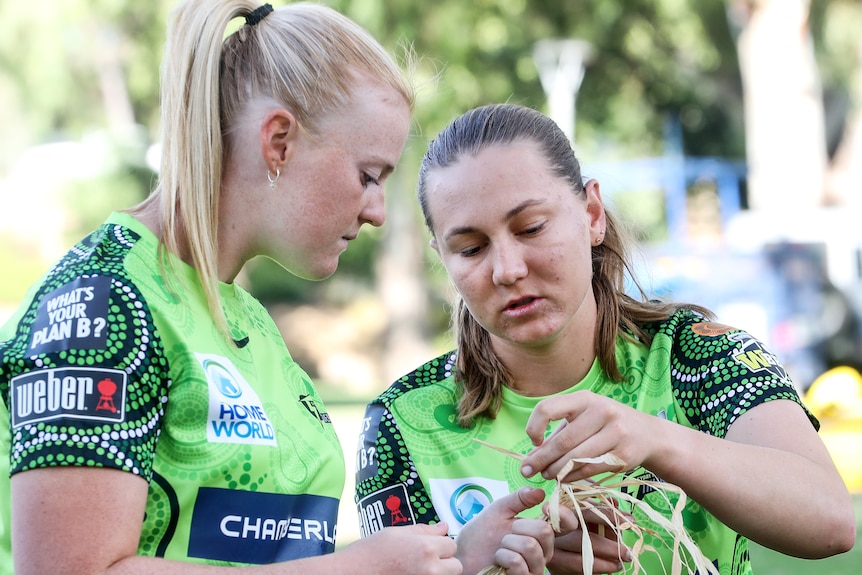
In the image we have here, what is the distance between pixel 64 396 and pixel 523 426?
1.44 metres

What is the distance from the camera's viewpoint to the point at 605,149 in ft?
98.4

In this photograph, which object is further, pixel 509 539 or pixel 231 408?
pixel 509 539

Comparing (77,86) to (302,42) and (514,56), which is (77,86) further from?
(302,42)

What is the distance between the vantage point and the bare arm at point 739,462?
7.71 ft

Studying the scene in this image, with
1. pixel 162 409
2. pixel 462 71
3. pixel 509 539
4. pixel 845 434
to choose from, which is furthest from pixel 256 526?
pixel 462 71

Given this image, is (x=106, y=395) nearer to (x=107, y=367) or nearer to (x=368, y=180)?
(x=107, y=367)

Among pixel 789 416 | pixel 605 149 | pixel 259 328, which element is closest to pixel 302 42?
pixel 259 328

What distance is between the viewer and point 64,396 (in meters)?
1.96

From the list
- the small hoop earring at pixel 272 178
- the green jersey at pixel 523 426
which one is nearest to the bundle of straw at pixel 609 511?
the green jersey at pixel 523 426

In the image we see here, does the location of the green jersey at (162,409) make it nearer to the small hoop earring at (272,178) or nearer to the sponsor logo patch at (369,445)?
the small hoop earring at (272,178)

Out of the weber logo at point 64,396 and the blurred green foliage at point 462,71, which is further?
the blurred green foliage at point 462,71

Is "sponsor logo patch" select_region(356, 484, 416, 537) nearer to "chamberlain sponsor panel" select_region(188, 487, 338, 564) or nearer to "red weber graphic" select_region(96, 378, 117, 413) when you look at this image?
"chamberlain sponsor panel" select_region(188, 487, 338, 564)

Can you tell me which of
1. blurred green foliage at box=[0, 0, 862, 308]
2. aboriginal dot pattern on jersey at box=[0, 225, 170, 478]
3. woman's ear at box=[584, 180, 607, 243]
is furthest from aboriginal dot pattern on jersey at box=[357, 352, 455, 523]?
blurred green foliage at box=[0, 0, 862, 308]

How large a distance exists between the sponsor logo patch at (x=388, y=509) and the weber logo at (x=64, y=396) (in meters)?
1.13
